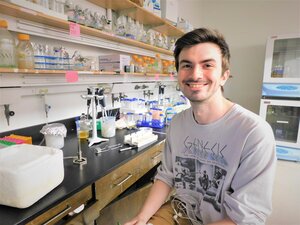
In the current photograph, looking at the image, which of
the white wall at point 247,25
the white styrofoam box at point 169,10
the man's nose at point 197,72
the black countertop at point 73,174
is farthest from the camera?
the white wall at point 247,25

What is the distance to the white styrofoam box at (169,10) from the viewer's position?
7.70ft

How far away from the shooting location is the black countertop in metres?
0.72

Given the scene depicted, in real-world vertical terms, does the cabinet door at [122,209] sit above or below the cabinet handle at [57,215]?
below

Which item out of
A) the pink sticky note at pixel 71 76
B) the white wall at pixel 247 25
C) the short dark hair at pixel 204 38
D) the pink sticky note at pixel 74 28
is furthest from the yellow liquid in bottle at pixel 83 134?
the white wall at pixel 247 25

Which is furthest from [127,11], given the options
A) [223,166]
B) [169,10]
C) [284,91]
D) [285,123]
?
[285,123]

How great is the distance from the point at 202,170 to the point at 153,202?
314 millimetres

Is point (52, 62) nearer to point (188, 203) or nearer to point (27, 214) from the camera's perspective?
point (27, 214)

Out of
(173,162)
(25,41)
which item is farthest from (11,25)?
(173,162)

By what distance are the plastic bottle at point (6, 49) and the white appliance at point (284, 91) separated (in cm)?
340

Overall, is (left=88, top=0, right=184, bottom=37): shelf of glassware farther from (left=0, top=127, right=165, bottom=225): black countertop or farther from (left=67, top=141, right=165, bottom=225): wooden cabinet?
(left=67, top=141, right=165, bottom=225): wooden cabinet

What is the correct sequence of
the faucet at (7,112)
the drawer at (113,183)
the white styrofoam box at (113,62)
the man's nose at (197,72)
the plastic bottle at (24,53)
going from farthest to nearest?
the white styrofoam box at (113,62)
the faucet at (7,112)
the plastic bottle at (24,53)
the drawer at (113,183)
the man's nose at (197,72)

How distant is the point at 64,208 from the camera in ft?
2.79

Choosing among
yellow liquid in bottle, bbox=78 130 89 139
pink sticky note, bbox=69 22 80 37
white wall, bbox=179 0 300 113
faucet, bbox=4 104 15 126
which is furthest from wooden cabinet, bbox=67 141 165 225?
white wall, bbox=179 0 300 113

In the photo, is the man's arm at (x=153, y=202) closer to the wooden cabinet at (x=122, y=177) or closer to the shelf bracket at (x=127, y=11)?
the wooden cabinet at (x=122, y=177)
